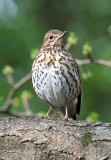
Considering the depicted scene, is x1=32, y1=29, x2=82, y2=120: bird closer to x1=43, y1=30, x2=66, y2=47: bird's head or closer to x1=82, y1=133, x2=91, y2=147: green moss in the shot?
x1=43, y1=30, x2=66, y2=47: bird's head

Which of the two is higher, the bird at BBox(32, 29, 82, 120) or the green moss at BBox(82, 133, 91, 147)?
the bird at BBox(32, 29, 82, 120)

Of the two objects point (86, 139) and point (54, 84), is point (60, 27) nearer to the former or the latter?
point (54, 84)

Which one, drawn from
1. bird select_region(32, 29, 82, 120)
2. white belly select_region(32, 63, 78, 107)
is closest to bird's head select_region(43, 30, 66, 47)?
bird select_region(32, 29, 82, 120)

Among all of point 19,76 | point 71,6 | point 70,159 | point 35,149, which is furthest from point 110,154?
point 71,6

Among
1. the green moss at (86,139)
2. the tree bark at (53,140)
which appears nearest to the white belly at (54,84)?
the tree bark at (53,140)

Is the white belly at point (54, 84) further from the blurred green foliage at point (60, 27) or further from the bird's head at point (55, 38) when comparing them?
the blurred green foliage at point (60, 27)

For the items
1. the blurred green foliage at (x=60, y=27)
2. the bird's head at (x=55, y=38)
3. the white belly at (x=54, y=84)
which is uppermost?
the blurred green foliage at (x=60, y=27)
